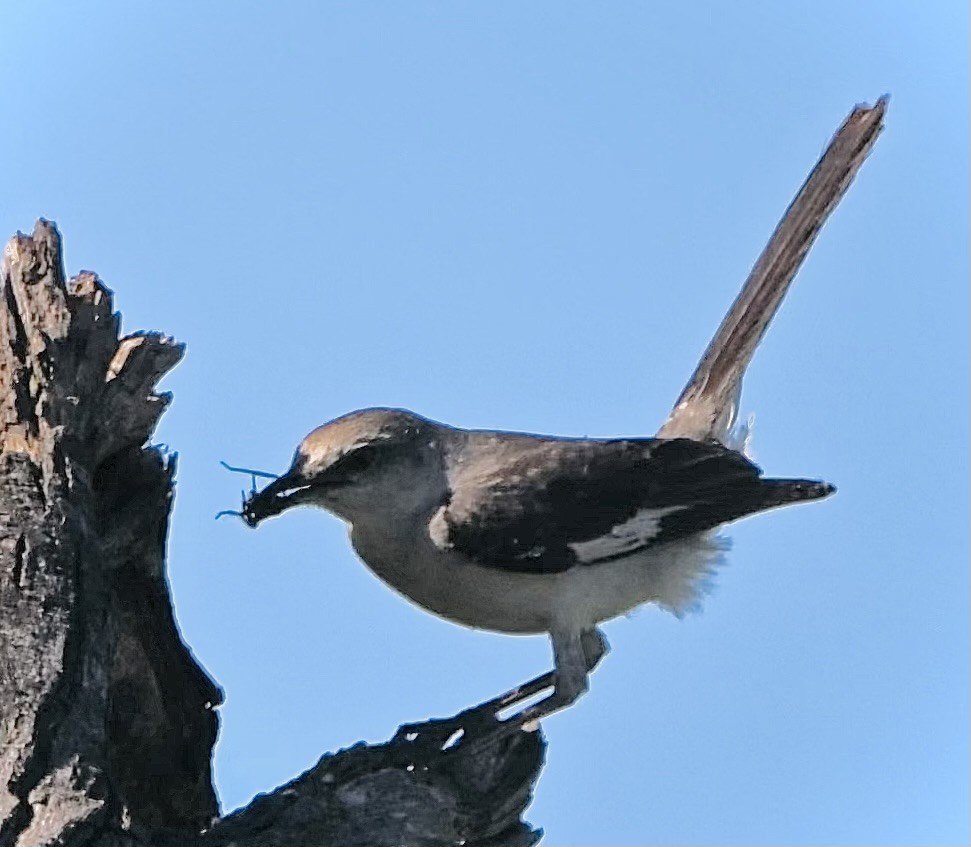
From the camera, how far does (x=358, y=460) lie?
5957 millimetres

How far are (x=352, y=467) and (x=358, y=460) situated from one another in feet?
0.14

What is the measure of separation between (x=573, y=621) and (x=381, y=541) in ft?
2.92

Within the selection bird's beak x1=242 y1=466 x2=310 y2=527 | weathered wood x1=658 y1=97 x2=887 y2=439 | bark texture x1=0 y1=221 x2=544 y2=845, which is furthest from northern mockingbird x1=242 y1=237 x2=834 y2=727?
bark texture x1=0 y1=221 x2=544 y2=845

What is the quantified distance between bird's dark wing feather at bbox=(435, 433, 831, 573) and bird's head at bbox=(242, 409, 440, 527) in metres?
0.25

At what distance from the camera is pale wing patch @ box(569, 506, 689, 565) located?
6.27 metres

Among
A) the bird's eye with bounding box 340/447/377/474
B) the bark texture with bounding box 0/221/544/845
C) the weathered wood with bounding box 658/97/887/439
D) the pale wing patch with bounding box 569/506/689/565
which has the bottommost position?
the bark texture with bounding box 0/221/544/845

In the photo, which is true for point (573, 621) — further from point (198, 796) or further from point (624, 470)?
point (198, 796)

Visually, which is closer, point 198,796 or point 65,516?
point 65,516

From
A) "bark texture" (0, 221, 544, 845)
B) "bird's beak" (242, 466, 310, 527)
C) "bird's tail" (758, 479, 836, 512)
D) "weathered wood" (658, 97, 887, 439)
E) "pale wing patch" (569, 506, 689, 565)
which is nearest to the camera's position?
"bark texture" (0, 221, 544, 845)

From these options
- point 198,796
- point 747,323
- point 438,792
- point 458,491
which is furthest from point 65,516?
point 747,323

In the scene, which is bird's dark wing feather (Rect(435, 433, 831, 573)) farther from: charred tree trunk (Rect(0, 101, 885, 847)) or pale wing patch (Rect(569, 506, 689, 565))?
charred tree trunk (Rect(0, 101, 885, 847))

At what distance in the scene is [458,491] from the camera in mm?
6289

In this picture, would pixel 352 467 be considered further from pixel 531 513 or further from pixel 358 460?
pixel 531 513

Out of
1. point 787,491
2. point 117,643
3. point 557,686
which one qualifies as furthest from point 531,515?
point 117,643
